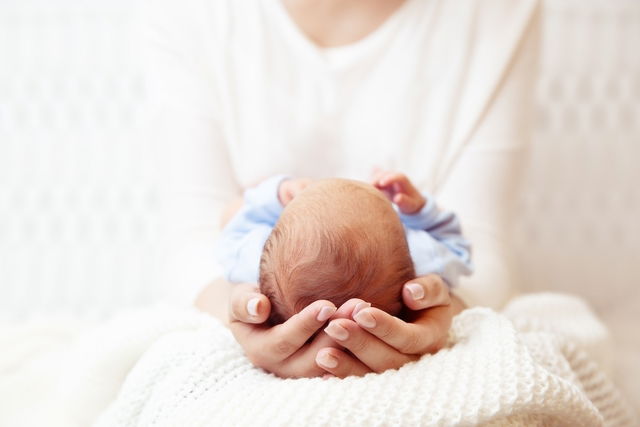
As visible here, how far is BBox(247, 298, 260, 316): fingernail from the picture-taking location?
80 centimetres

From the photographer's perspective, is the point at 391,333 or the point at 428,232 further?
the point at 428,232

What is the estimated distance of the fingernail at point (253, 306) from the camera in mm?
804

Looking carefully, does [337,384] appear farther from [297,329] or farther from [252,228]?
[252,228]

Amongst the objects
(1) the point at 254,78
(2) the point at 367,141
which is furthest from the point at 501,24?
(1) the point at 254,78

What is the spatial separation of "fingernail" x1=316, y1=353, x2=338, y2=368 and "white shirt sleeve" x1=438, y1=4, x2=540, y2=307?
1.76 feet

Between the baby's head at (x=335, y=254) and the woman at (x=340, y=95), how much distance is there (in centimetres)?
54

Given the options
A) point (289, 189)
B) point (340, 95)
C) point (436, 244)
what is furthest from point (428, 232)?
point (340, 95)

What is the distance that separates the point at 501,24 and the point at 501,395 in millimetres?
887

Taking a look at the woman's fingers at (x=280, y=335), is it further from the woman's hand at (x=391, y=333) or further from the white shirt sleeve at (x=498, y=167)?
the white shirt sleeve at (x=498, y=167)

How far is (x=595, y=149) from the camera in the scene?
6.19 ft

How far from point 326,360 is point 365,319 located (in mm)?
74

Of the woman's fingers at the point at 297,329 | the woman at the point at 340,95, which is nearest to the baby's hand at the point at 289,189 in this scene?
the woman's fingers at the point at 297,329

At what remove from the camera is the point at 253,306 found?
31.7 inches

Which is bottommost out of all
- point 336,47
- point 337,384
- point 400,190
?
point 337,384
